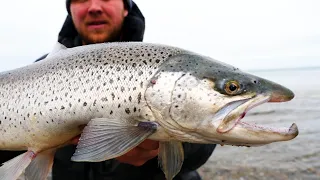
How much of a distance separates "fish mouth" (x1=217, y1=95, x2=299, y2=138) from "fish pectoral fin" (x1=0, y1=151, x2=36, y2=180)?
1.56 meters

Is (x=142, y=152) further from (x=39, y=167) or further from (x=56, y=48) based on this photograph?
(x=56, y=48)

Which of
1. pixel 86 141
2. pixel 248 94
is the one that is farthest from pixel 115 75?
pixel 248 94

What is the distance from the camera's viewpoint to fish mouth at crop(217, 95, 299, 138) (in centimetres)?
210

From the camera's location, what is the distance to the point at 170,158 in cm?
253

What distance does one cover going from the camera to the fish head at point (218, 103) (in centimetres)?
212

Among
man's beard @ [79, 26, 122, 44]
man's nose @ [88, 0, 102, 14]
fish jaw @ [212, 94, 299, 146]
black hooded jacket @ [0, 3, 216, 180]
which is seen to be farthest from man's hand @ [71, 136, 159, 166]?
man's nose @ [88, 0, 102, 14]

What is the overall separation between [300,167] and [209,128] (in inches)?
206

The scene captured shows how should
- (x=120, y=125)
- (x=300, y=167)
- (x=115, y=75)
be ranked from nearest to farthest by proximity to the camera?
(x=120, y=125)
(x=115, y=75)
(x=300, y=167)

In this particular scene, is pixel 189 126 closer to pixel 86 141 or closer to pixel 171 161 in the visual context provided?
pixel 171 161

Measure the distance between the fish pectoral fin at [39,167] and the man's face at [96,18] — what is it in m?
1.92

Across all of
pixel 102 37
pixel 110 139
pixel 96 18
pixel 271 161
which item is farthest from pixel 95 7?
pixel 271 161

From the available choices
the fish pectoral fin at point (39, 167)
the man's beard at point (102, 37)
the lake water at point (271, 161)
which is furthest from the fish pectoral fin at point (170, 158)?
the lake water at point (271, 161)

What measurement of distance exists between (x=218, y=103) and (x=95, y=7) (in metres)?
2.58

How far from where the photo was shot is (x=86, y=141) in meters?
2.33
